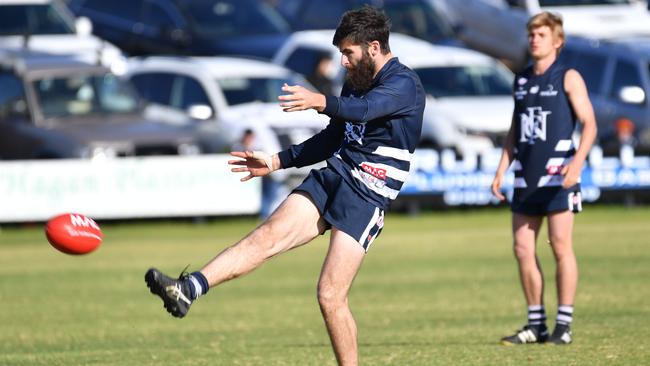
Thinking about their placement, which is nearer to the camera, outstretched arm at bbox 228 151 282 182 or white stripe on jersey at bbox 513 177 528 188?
outstretched arm at bbox 228 151 282 182

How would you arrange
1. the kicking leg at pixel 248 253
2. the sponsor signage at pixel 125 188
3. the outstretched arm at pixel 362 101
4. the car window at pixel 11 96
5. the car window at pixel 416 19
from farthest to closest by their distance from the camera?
1. the car window at pixel 416 19
2. the car window at pixel 11 96
3. the sponsor signage at pixel 125 188
4. the kicking leg at pixel 248 253
5. the outstretched arm at pixel 362 101

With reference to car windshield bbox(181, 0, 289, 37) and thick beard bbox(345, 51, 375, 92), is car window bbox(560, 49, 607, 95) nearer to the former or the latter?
car windshield bbox(181, 0, 289, 37)

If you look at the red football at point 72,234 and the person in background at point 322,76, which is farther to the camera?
the person in background at point 322,76

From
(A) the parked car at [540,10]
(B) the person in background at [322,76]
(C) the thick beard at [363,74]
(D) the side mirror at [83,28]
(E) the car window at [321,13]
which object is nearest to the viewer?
(C) the thick beard at [363,74]

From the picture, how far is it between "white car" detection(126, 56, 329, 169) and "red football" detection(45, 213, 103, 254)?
541 inches

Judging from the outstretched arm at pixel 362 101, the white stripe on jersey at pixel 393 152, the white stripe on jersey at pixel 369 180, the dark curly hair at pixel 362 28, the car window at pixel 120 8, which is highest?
the dark curly hair at pixel 362 28

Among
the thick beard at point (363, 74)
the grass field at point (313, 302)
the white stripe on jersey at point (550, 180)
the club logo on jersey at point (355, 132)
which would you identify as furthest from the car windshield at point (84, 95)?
the thick beard at point (363, 74)

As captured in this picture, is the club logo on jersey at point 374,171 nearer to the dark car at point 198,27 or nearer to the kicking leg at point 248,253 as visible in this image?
the kicking leg at point 248,253

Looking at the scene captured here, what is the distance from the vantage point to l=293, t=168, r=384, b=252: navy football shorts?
8.01m

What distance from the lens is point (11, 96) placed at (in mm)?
22219

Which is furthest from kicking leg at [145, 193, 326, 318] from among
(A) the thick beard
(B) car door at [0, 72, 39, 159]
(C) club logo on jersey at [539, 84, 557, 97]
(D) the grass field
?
(B) car door at [0, 72, 39, 159]

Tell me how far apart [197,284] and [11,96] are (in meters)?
15.1

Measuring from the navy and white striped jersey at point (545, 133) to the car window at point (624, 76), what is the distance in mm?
13218

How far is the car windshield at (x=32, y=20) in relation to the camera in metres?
25.1
